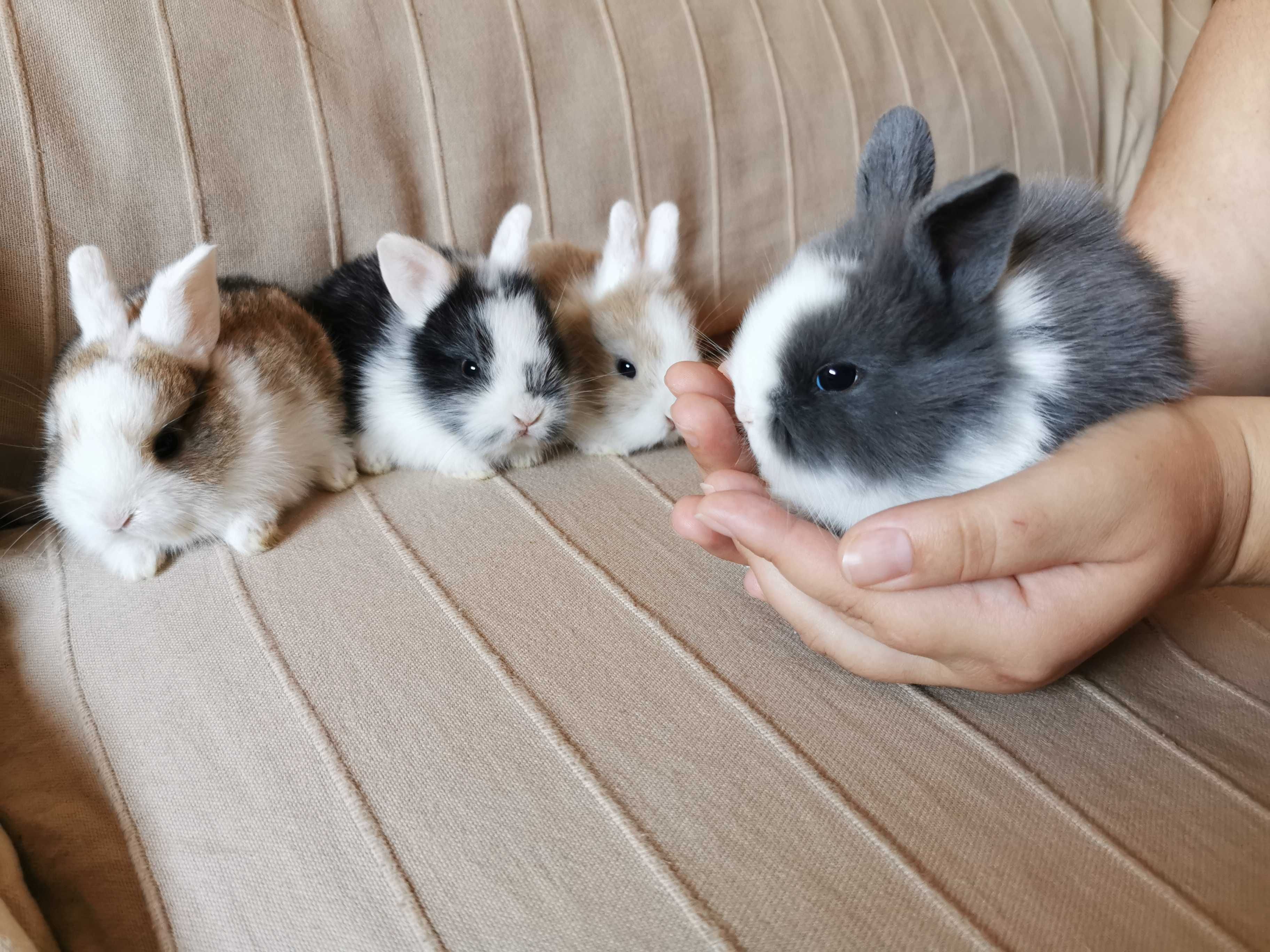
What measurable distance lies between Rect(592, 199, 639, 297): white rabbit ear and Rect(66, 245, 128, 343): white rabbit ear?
2.54ft

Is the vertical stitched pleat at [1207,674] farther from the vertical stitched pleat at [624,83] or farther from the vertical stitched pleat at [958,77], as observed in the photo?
the vertical stitched pleat at [958,77]

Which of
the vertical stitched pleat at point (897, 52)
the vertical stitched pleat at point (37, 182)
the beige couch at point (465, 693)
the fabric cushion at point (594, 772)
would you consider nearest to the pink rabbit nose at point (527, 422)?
the beige couch at point (465, 693)

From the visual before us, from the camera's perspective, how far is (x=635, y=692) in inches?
30.6

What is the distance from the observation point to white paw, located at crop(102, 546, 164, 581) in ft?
3.20

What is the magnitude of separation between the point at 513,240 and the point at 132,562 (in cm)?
74

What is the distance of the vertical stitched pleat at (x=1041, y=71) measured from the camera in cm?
190

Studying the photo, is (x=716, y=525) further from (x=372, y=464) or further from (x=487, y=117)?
(x=487, y=117)

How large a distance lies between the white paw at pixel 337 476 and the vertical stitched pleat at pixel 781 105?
3.06 feet

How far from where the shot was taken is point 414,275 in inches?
47.6

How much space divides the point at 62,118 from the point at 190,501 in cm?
53

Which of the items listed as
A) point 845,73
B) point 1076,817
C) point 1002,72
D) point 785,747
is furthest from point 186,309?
point 1002,72

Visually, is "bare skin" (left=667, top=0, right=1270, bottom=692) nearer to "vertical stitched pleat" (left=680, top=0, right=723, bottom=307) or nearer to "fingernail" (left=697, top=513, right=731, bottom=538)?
"fingernail" (left=697, top=513, right=731, bottom=538)

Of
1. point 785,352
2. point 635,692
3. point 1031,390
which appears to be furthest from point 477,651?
point 1031,390

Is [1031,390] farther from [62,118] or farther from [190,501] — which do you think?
[62,118]
